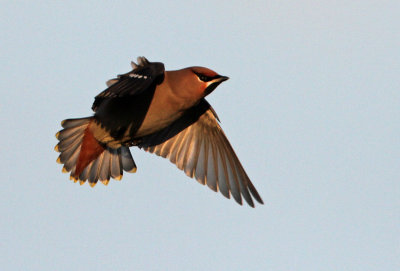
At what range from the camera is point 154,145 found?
8547 mm

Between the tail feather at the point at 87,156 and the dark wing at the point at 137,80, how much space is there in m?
0.92

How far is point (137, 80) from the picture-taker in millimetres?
6770

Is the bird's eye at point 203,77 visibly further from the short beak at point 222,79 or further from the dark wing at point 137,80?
the dark wing at point 137,80

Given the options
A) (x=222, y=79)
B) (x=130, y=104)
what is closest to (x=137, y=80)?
(x=130, y=104)

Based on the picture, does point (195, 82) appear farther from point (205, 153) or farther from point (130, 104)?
point (205, 153)

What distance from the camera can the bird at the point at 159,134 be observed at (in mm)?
7391

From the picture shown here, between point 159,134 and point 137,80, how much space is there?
6.01 ft

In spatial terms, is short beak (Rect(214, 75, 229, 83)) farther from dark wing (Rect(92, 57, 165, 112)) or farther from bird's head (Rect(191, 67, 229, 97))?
dark wing (Rect(92, 57, 165, 112))

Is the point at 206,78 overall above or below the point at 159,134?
above

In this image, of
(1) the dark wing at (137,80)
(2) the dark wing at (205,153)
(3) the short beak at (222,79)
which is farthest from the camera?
(2) the dark wing at (205,153)

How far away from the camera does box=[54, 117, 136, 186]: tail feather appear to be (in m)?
8.12

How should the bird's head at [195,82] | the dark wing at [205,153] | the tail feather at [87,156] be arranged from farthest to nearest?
1. the dark wing at [205,153]
2. the tail feather at [87,156]
3. the bird's head at [195,82]

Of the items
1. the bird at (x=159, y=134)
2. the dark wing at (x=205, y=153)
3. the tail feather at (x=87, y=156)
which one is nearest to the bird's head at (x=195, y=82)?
the bird at (x=159, y=134)

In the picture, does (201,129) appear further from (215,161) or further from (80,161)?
(80,161)
